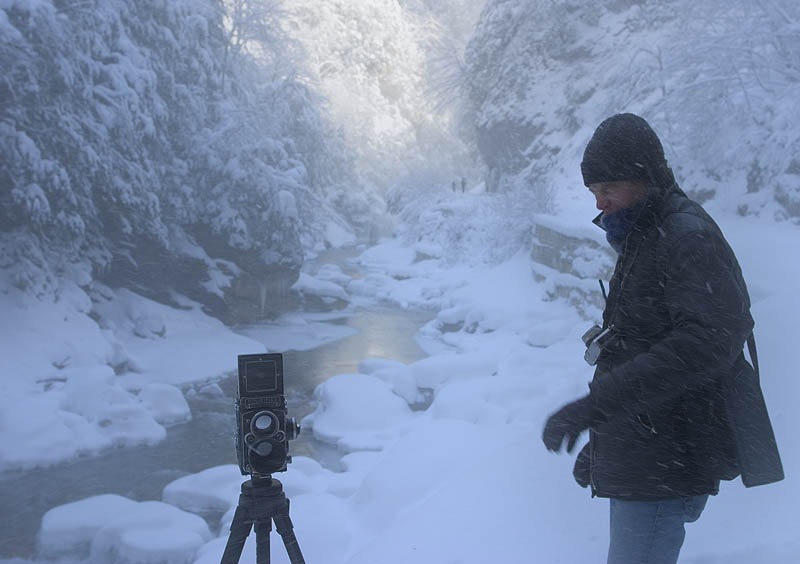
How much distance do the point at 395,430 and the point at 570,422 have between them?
726 cm

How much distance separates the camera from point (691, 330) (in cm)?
150

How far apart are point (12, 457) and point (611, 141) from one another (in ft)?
26.9

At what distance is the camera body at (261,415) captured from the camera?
7.99 feet

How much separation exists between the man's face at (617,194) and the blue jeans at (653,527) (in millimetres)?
699

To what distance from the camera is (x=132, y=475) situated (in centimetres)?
780

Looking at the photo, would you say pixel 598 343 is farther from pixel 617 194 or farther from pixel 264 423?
pixel 264 423

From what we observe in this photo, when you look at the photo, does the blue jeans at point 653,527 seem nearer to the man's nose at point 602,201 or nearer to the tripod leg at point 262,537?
the man's nose at point 602,201

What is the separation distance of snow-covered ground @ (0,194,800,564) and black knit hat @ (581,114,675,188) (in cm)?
158

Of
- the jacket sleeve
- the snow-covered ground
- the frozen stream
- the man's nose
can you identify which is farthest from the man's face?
the frozen stream

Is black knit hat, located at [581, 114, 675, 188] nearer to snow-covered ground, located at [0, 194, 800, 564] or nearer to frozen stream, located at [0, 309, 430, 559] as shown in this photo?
snow-covered ground, located at [0, 194, 800, 564]

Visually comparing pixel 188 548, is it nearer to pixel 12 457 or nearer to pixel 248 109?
pixel 12 457

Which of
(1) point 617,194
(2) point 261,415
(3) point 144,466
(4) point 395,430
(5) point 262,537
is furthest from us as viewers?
(4) point 395,430

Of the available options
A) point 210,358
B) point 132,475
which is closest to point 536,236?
point 210,358

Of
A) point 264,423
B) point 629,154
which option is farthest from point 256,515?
point 629,154
